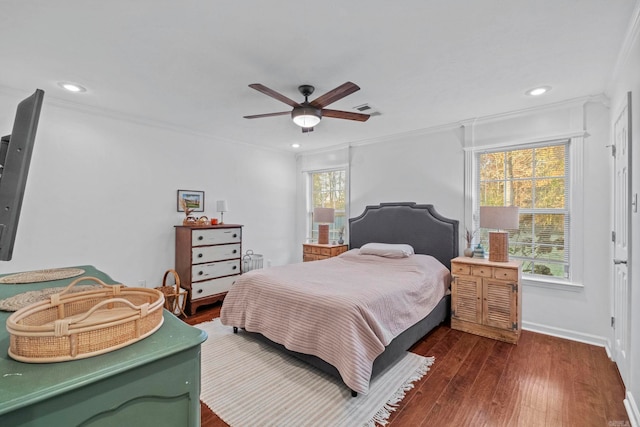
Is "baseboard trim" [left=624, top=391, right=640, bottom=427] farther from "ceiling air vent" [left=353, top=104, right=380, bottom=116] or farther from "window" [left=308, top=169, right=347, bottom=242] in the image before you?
"window" [left=308, top=169, right=347, bottom=242]

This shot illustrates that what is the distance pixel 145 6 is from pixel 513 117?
371 centimetres

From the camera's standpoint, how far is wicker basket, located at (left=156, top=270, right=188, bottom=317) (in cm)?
360

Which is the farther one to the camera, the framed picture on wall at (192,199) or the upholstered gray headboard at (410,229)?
the framed picture on wall at (192,199)

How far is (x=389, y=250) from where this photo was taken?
3803mm

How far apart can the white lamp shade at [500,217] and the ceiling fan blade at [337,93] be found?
208cm

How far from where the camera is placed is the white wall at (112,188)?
3.13 metres

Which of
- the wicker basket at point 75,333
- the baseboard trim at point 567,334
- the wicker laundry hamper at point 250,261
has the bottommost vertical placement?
the baseboard trim at point 567,334

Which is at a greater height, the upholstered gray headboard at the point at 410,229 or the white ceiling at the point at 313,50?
the white ceiling at the point at 313,50

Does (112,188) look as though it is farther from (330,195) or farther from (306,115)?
(330,195)

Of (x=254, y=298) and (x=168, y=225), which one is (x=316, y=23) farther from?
(x=168, y=225)

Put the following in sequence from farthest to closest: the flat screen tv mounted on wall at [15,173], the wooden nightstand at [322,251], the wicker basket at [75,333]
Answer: the wooden nightstand at [322,251] < the flat screen tv mounted on wall at [15,173] < the wicker basket at [75,333]

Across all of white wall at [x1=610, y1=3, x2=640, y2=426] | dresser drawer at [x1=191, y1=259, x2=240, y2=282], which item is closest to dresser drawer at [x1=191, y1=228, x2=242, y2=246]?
dresser drawer at [x1=191, y1=259, x2=240, y2=282]

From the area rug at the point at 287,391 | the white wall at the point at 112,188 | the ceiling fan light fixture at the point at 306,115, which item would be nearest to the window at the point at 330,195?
the white wall at the point at 112,188

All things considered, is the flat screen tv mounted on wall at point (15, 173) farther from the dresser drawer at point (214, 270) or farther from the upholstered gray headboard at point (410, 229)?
the upholstered gray headboard at point (410, 229)
